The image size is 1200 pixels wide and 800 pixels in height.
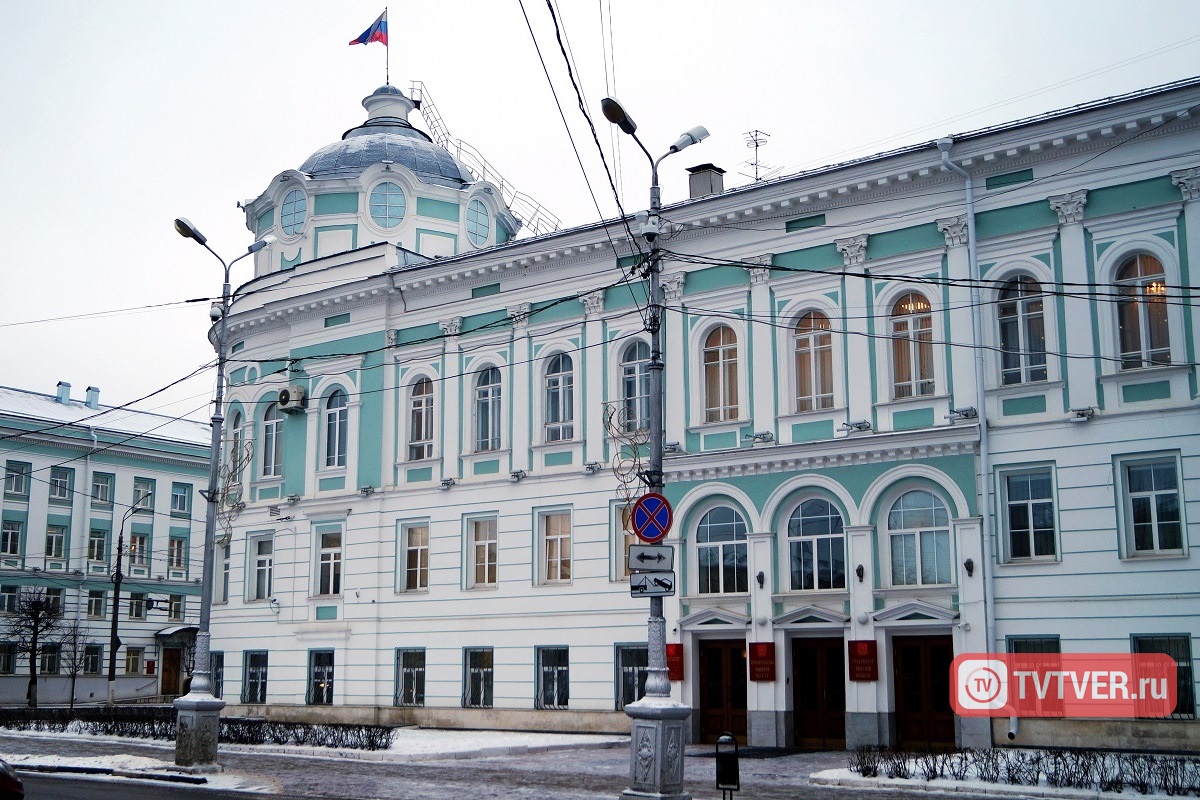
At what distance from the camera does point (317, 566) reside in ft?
120

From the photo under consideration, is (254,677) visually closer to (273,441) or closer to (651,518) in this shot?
(273,441)

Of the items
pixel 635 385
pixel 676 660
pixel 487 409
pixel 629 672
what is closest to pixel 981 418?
pixel 676 660

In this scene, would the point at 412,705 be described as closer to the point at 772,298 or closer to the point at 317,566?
the point at 317,566

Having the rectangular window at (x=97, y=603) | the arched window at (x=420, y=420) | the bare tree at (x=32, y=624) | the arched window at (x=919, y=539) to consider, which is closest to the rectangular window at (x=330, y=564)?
the arched window at (x=420, y=420)

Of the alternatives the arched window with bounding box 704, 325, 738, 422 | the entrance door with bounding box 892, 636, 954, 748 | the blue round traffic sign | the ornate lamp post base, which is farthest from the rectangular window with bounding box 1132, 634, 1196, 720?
the blue round traffic sign

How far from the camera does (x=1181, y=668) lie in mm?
23203

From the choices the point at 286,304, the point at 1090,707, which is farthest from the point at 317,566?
the point at 1090,707

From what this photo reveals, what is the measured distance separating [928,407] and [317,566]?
18.0 meters

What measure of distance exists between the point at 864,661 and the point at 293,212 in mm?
22796

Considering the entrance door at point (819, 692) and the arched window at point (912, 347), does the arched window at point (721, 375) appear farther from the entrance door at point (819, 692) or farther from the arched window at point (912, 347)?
the entrance door at point (819, 692)

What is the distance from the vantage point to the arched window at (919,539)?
2620 centimetres

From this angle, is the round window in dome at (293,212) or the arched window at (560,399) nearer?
the arched window at (560,399)

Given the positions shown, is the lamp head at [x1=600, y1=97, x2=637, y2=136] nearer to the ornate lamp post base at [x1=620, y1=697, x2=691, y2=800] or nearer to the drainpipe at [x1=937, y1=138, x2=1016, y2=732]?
the ornate lamp post base at [x1=620, y1=697, x2=691, y2=800]

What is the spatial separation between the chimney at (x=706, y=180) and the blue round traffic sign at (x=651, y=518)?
54.6 ft
